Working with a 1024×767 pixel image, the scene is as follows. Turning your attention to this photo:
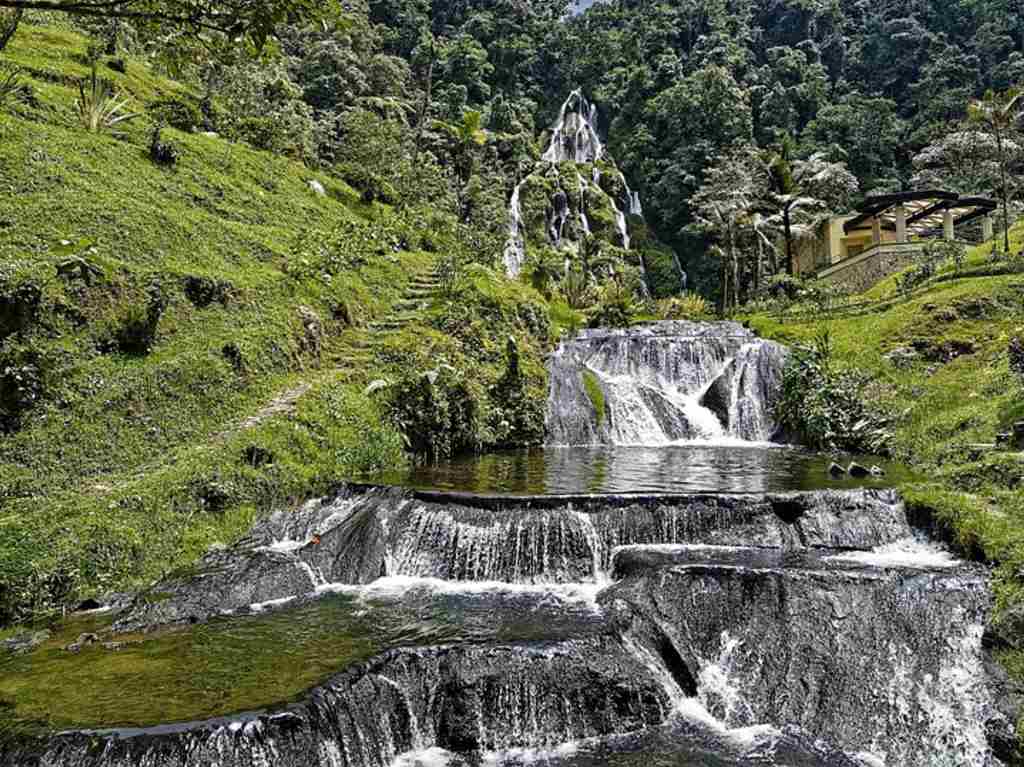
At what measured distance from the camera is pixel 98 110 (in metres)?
21.3

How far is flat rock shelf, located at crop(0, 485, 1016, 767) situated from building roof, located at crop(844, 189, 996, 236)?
28741 mm

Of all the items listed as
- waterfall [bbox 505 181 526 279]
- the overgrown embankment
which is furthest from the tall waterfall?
the overgrown embankment

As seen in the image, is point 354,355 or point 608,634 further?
point 354,355

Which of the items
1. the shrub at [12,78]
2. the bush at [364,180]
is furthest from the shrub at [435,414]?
the bush at [364,180]

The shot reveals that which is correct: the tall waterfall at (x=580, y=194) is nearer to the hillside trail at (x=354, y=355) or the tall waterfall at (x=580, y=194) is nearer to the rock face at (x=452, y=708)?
the hillside trail at (x=354, y=355)

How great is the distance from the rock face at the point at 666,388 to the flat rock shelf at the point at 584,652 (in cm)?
975

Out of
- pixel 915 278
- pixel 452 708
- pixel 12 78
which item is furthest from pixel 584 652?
pixel 915 278

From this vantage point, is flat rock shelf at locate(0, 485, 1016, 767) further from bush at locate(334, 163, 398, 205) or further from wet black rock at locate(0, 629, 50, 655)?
bush at locate(334, 163, 398, 205)

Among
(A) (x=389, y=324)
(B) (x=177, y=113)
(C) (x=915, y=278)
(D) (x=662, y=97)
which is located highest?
(D) (x=662, y=97)

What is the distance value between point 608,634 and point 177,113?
27703 mm

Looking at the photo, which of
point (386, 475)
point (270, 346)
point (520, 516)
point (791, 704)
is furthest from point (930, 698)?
point (270, 346)

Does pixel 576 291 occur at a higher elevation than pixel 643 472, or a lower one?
higher

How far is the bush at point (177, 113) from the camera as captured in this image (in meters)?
26.7

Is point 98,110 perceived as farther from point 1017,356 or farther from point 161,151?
point 1017,356
